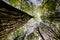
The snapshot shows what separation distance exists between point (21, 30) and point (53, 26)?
2.31 ft

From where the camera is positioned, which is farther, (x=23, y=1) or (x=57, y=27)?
(x=57, y=27)

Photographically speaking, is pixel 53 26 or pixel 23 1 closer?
pixel 23 1

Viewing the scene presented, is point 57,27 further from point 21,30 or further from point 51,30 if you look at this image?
point 21,30

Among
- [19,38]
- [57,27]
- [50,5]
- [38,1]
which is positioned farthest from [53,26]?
[19,38]

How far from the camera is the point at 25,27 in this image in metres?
2.58

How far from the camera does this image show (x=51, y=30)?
246 centimetres

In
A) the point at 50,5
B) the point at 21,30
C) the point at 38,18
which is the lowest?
the point at 21,30

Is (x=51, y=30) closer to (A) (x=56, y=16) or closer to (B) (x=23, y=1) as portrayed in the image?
(A) (x=56, y=16)

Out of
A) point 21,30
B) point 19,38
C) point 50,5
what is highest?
point 50,5

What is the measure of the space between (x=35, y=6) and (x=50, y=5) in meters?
0.33

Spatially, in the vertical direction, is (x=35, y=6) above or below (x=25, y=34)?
above

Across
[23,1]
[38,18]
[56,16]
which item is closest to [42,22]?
[38,18]

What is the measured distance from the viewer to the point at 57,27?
8.09ft

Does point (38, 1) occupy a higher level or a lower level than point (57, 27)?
higher
